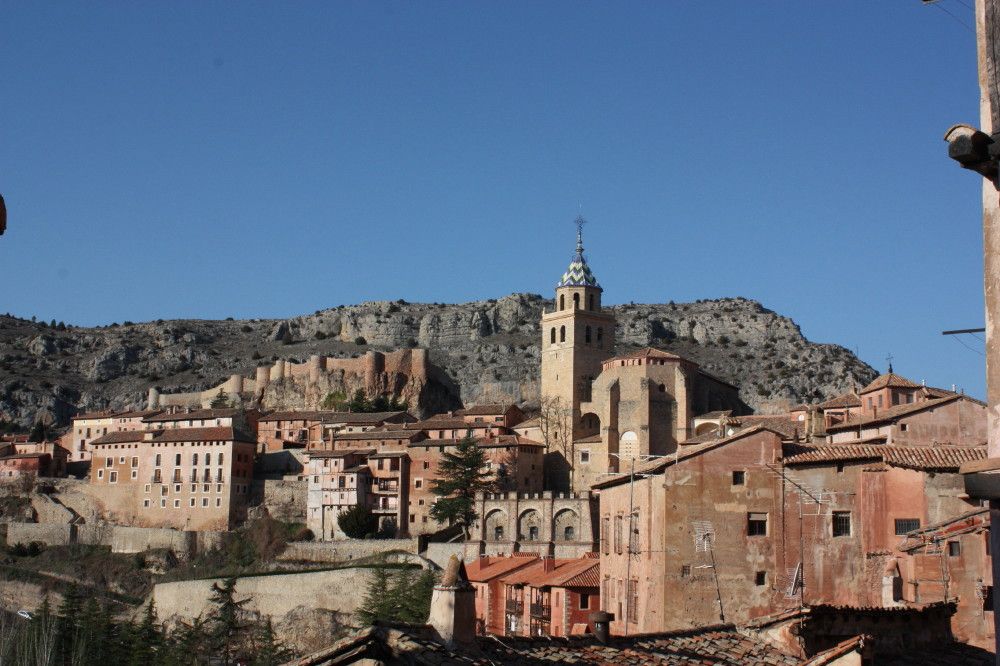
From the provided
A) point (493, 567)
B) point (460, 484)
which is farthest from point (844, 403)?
point (460, 484)

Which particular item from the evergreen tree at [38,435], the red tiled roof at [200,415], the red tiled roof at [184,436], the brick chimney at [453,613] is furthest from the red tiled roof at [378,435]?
the brick chimney at [453,613]

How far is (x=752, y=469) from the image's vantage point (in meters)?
32.1

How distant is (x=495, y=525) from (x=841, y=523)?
156ft

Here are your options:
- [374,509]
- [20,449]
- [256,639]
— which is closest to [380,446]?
[374,509]

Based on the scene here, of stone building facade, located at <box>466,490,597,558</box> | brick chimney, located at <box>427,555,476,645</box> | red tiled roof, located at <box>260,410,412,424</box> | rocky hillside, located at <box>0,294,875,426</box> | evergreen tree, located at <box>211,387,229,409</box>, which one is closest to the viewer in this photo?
brick chimney, located at <box>427,555,476,645</box>

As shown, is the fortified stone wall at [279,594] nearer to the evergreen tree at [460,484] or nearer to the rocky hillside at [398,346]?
the evergreen tree at [460,484]

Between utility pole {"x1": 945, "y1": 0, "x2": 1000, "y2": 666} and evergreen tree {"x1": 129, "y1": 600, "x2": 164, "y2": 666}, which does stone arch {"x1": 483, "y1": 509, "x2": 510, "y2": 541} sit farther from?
utility pole {"x1": 945, "y1": 0, "x2": 1000, "y2": 666}

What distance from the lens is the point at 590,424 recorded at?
289 ft

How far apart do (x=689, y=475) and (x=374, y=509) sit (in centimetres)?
5493

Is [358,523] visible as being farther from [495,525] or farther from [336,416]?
[336,416]

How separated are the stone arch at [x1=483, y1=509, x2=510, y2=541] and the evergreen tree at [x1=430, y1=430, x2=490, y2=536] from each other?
1093 mm

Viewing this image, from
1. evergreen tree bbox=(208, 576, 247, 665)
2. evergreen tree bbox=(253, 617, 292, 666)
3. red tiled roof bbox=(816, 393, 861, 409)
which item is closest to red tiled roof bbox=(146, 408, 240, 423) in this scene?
evergreen tree bbox=(208, 576, 247, 665)

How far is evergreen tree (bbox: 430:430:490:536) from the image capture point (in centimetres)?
7800

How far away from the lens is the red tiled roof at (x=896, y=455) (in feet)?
96.6
